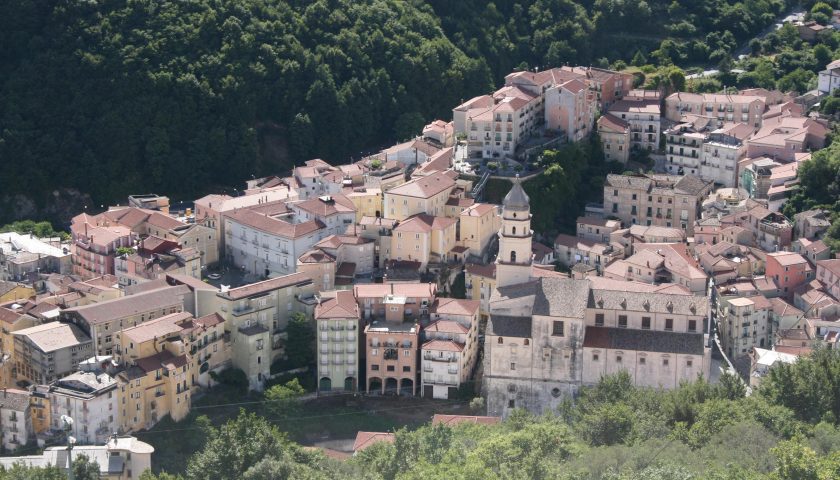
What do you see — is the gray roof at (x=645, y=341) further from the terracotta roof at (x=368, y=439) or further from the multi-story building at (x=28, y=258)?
the multi-story building at (x=28, y=258)

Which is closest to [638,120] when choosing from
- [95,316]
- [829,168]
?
[829,168]

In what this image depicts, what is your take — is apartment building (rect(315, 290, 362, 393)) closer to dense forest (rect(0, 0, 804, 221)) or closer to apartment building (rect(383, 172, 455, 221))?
apartment building (rect(383, 172, 455, 221))

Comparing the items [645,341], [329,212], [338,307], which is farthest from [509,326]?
[329,212]

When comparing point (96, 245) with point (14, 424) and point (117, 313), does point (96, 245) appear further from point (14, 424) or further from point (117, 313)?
point (14, 424)

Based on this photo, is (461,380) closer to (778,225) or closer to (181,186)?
(778,225)

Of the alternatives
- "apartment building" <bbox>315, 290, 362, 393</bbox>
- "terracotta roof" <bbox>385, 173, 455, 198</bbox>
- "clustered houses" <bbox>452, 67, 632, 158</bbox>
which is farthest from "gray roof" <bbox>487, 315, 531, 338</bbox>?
"clustered houses" <bbox>452, 67, 632, 158</bbox>

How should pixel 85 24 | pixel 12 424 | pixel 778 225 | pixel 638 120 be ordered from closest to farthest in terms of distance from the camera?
pixel 12 424 → pixel 778 225 → pixel 638 120 → pixel 85 24
